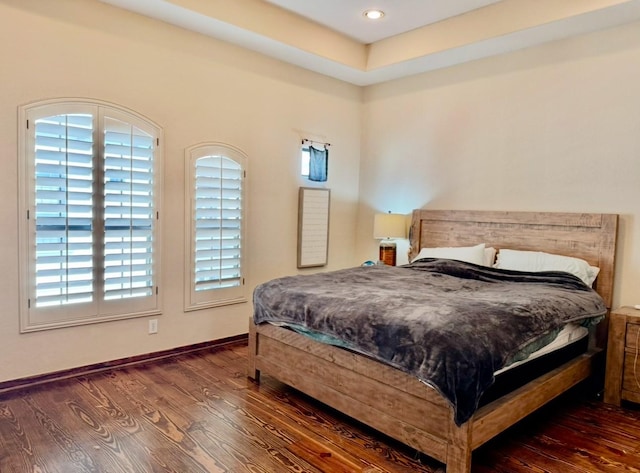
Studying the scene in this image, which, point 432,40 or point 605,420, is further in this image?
point 432,40

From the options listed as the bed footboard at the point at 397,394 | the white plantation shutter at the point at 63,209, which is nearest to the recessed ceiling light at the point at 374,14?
the white plantation shutter at the point at 63,209

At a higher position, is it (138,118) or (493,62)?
(493,62)

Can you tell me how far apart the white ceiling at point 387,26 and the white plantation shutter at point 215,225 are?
3.54 ft

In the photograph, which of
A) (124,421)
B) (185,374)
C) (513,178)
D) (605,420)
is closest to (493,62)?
(513,178)

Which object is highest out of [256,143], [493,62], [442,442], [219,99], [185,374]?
[493,62]

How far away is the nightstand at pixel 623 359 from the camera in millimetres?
3008

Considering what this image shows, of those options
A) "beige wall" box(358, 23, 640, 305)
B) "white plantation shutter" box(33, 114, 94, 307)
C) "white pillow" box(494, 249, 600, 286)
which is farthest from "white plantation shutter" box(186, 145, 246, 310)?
"white pillow" box(494, 249, 600, 286)

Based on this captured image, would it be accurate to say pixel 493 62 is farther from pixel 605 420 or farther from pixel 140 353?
pixel 140 353

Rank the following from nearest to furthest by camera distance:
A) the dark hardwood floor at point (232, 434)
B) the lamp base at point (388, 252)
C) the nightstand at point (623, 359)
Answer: the dark hardwood floor at point (232, 434), the nightstand at point (623, 359), the lamp base at point (388, 252)

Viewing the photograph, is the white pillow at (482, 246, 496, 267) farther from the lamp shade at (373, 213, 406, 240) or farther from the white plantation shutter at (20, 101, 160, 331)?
the white plantation shutter at (20, 101, 160, 331)

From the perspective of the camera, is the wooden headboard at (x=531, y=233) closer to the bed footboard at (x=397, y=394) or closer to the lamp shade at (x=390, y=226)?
the lamp shade at (x=390, y=226)

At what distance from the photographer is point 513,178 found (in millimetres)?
4117

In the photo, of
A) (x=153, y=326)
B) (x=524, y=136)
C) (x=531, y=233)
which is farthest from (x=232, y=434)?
(x=524, y=136)

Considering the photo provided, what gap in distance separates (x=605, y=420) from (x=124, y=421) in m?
3.09
